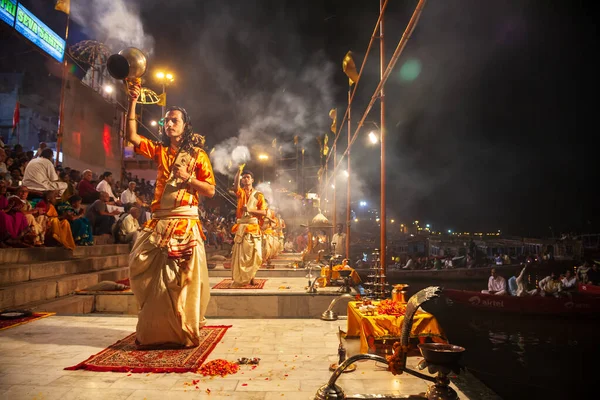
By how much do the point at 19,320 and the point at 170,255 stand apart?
332cm

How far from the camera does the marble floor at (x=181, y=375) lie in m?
3.07

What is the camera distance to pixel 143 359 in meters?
3.88

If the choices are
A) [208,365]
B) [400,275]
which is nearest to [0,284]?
[208,365]

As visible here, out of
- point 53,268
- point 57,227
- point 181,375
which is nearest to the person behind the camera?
point 181,375

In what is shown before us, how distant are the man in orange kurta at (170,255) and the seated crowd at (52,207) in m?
5.57

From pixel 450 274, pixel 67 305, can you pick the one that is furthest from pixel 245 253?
pixel 450 274

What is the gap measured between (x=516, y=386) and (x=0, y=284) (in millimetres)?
14911

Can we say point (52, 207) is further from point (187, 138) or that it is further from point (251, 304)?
point (187, 138)

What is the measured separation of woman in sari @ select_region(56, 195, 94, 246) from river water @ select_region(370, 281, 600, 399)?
13427 millimetres

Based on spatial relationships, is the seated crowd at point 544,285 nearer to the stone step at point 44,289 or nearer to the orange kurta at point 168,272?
the orange kurta at point 168,272

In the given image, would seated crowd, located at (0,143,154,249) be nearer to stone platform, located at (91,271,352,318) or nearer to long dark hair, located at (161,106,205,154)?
stone platform, located at (91,271,352,318)

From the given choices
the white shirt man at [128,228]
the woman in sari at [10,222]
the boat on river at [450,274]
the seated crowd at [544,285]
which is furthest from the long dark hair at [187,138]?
the boat on river at [450,274]

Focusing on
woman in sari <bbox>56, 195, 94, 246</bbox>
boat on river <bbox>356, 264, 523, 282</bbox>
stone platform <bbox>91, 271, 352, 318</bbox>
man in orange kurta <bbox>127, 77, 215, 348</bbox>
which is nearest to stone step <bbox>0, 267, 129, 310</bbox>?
stone platform <bbox>91, 271, 352, 318</bbox>

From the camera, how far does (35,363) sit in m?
3.72
